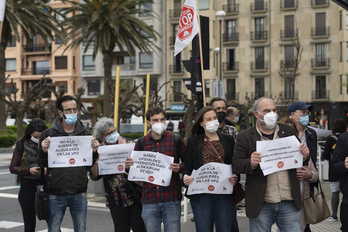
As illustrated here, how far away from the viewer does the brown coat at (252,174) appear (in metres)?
4.64

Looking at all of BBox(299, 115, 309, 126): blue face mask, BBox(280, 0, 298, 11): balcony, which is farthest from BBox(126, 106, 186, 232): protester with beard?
BBox(280, 0, 298, 11): balcony

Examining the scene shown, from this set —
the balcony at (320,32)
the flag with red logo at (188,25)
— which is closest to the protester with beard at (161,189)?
the flag with red logo at (188,25)

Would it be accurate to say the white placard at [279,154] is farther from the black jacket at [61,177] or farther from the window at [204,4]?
the window at [204,4]

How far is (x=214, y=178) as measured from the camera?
5031 millimetres

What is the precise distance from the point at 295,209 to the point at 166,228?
1352 mm

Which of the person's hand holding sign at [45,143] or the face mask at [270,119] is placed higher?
the face mask at [270,119]

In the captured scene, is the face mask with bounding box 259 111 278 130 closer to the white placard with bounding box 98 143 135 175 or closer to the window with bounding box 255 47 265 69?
the white placard with bounding box 98 143 135 175

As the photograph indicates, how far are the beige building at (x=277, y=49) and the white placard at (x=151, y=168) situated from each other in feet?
160

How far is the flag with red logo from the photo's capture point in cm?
877

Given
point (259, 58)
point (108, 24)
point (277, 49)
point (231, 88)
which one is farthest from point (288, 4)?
point (108, 24)

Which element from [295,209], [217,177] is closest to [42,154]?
[217,177]

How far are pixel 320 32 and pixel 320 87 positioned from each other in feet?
20.4

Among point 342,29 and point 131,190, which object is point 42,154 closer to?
point 131,190

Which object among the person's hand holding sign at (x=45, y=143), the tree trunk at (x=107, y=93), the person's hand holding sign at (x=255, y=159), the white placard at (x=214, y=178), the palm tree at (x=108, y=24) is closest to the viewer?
the person's hand holding sign at (x=255, y=159)
